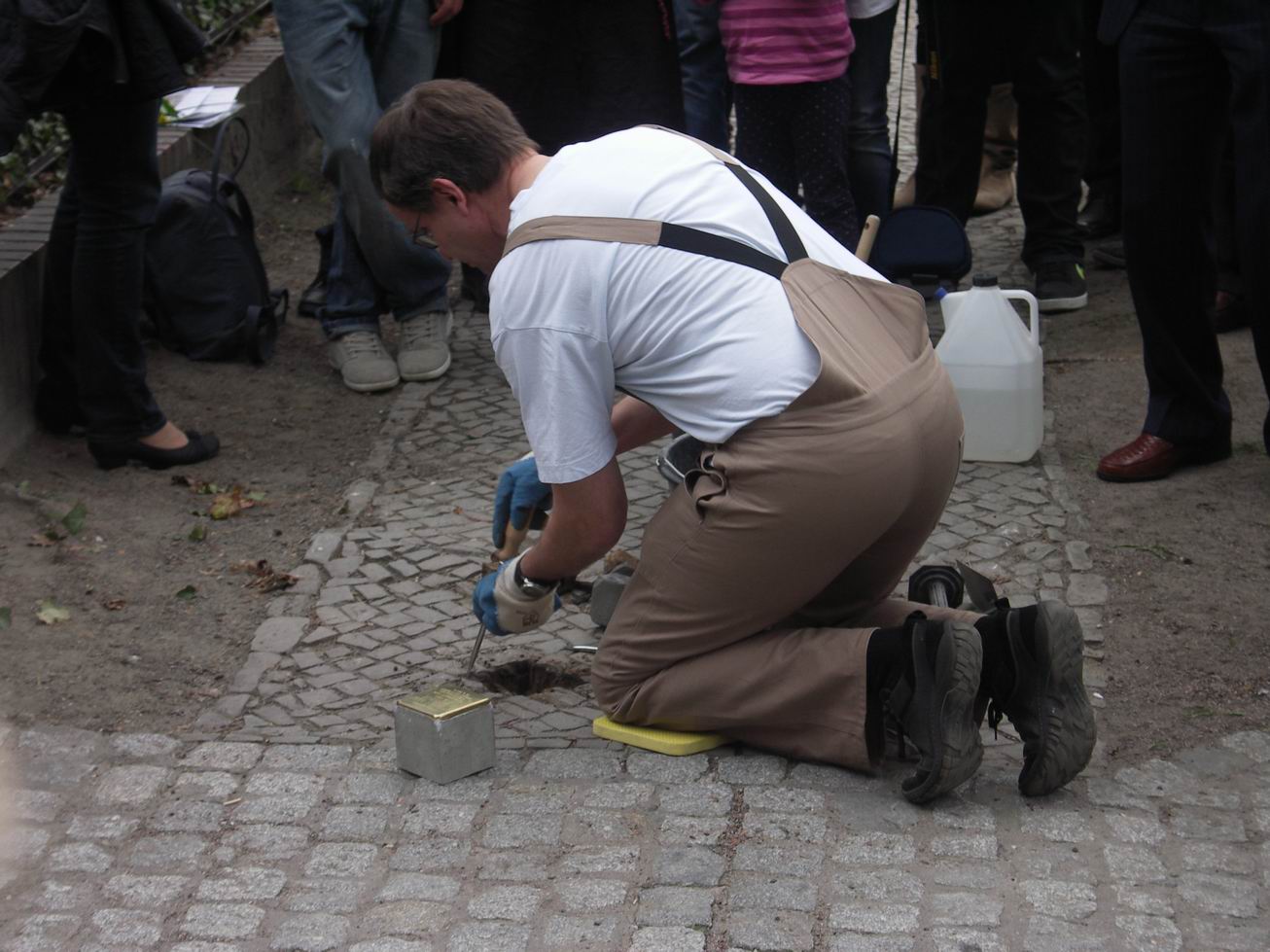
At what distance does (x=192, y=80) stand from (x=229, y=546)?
3383mm

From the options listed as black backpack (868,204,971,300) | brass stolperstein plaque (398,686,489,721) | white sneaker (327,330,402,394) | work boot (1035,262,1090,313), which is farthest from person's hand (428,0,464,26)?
brass stolperstein plaque (398,686,489,721)

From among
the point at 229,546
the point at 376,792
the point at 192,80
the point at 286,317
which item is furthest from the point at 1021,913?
the point at 192,80

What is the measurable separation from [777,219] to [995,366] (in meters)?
1.69

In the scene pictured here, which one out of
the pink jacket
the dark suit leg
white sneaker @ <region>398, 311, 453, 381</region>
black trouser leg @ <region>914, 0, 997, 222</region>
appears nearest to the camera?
the dark suit leg

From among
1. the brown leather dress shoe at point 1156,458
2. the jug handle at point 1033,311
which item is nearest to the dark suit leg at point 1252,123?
the brown leather dress shoe at point 1156,458

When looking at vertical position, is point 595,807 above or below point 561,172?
below

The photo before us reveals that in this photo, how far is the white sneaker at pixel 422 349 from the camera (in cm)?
536

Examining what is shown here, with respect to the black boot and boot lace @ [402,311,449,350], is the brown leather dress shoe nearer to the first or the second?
boot lace @ [402,311,449,350]

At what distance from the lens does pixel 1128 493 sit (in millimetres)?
4359

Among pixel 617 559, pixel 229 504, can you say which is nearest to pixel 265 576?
pixel 229 504

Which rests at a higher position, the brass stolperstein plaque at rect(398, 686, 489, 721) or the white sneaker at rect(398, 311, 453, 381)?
the brass stolperstein plaque at rect(398, 686, 489, 721)

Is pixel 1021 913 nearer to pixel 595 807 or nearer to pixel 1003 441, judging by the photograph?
Answer: pixel 595 807

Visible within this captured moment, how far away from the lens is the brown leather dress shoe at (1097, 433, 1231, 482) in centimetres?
438

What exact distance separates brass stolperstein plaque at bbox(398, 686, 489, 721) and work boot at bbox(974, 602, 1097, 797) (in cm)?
94
